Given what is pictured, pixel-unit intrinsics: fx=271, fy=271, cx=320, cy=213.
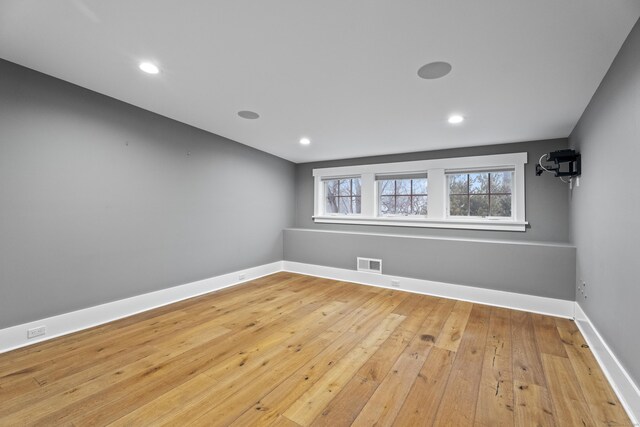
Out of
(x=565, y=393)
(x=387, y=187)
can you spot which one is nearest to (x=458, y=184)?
(x=387, y=187)

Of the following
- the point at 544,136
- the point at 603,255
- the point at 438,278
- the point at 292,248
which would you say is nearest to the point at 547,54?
the point at 603,255

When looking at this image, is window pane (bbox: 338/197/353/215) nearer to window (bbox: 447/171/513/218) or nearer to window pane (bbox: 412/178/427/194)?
window pane (bbox: 412/178/427/194)

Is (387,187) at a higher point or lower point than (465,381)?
higher

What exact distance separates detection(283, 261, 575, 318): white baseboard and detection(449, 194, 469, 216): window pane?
44.6 inches

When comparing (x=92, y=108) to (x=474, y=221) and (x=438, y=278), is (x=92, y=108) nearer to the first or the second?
(x=438, y=278)

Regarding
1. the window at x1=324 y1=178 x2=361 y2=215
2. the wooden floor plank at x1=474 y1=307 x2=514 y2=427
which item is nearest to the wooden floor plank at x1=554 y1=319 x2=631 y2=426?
the wooden floor plank at x1=474 y1=307 x2=514 y2=427

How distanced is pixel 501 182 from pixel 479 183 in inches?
10.7

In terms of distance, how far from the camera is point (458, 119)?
2920 mm

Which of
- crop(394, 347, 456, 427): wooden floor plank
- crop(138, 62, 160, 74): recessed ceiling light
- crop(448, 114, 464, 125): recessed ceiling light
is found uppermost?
crop(138, 62, 160, 74): recessed ceiling light

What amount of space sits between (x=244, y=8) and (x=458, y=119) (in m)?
2.40

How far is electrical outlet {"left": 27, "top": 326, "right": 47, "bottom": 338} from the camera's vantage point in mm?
2219

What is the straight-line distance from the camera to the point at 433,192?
418cm

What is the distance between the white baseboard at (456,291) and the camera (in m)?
3.06

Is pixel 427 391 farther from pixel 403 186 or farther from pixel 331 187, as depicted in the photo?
pixel 331 187
